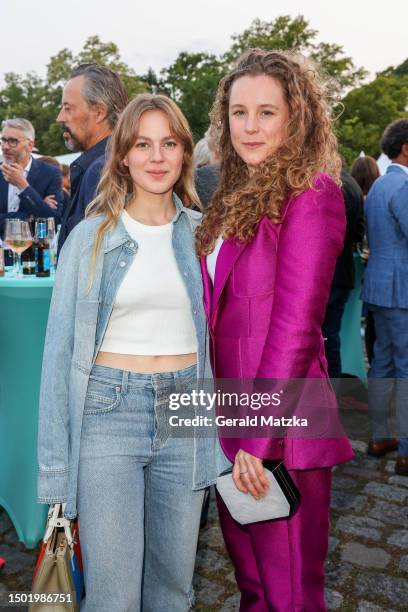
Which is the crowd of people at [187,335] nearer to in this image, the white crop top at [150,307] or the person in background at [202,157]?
the white crop top at [150,307]

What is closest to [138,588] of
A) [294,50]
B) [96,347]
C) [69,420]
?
[69,420]

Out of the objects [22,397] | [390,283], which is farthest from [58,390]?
[390,283]

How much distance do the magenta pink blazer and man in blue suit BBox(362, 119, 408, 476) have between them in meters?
2.80

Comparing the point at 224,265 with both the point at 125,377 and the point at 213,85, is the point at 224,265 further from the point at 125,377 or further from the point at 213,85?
the point at 213,85

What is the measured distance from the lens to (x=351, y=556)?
357cm

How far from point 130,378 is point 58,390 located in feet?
0.79

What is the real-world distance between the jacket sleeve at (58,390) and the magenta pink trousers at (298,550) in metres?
0.69

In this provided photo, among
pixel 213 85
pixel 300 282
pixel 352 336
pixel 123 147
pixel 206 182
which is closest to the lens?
pixel 300 282

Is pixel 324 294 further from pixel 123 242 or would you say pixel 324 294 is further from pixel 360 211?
pixel 360 211

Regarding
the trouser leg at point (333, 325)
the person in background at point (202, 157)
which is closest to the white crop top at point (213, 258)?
the person in background at point (202, 157)

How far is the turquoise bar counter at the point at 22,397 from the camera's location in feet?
11.6

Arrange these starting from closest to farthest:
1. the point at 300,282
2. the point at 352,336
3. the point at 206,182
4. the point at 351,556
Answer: the point at 300,282 < the point at 351,556 < the point at 206,182 < the point at 352,336

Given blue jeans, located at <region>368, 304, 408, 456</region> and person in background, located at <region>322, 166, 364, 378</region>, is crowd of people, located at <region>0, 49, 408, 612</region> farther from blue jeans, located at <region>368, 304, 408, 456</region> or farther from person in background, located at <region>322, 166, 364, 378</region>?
person in background, located at <region>322, 166, 364, 378</region>

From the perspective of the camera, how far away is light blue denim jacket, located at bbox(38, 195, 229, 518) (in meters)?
2.11
